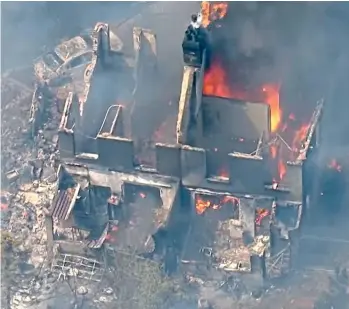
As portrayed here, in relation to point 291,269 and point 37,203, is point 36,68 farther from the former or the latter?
point 291,269

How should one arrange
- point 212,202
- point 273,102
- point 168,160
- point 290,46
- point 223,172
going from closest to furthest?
point 168,160, point 223,172, point 212,202, point 273,102, point 290,46

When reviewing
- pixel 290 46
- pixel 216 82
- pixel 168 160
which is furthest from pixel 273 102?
pixel 168 160

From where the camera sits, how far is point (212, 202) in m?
31.4

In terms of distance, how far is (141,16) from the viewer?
38969mm

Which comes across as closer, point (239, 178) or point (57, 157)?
point (239, 178)

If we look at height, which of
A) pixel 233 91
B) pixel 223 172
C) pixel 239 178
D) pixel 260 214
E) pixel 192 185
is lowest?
pixel 260 214

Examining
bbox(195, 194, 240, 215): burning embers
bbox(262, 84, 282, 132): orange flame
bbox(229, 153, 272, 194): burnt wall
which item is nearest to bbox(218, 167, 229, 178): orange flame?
bbox(195, 194, 240, 215): burning embers

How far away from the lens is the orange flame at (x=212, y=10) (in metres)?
35.6

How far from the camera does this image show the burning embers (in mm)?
31169

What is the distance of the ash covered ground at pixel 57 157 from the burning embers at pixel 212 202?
2.15 meters

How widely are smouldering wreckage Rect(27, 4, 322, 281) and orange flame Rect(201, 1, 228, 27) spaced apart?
396 cm

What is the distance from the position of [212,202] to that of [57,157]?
18.0 ft

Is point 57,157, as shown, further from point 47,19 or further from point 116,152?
point 47,19

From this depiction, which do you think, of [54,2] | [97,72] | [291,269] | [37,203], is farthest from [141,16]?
[291,269]
